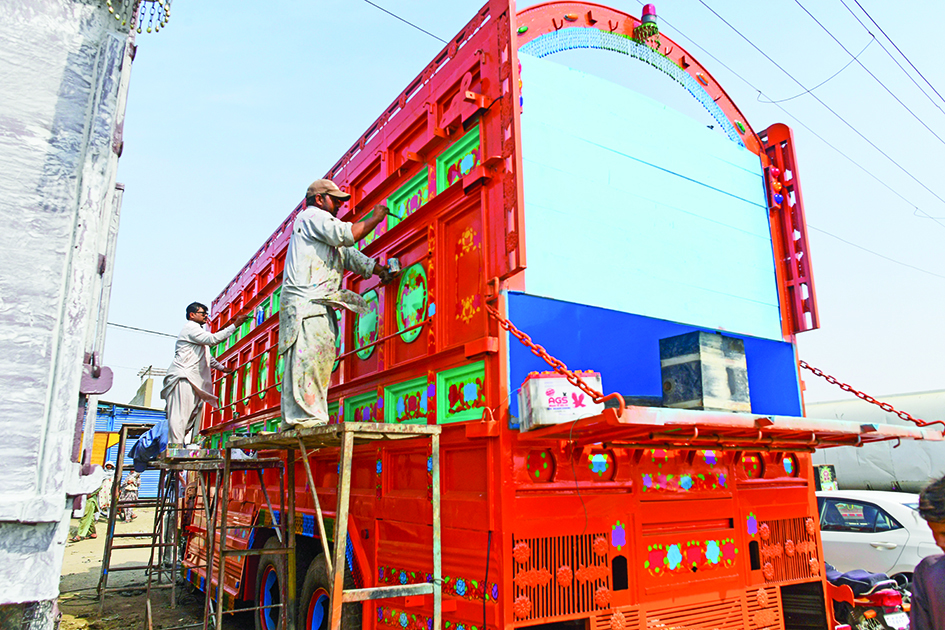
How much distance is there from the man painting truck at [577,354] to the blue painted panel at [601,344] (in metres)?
0.02

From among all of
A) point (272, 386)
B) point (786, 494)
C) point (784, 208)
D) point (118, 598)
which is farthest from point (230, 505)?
point (784, 208)

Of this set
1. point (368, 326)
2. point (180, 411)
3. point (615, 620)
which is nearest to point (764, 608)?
point (615, 620)

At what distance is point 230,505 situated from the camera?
8.16m

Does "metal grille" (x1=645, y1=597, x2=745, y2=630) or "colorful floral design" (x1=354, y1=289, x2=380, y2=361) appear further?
"colorful floral design" (x1=354, y1=289, x2=380, y2=361)

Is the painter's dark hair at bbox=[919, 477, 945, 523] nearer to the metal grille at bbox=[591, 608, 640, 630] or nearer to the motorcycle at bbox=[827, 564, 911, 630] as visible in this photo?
the metal grille at bbox=[591, 608, 640, 630]

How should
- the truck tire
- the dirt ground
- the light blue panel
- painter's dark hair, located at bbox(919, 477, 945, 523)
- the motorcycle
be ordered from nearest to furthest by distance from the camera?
1. painter's dark hair, located at bbox(919, 477, 945, 523)
2. the light blue panel
3. the truck tire
4. the motorcycle
5. the dirt ground

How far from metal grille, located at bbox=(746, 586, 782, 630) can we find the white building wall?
3.84 m

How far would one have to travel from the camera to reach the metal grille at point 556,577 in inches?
122

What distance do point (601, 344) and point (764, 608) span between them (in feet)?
6.80

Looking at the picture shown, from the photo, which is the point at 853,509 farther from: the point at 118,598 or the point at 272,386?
the point at 118,598

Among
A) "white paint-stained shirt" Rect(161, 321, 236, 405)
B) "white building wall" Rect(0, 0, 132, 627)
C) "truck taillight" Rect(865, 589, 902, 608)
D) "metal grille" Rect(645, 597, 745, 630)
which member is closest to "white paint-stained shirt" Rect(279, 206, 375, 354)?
"white building wall" Rect(0, 0, 132, 627)

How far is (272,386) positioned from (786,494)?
16.8 feet

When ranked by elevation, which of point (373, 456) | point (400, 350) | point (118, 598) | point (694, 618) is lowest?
point (118, 598)

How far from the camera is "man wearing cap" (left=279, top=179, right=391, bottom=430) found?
163 inches
